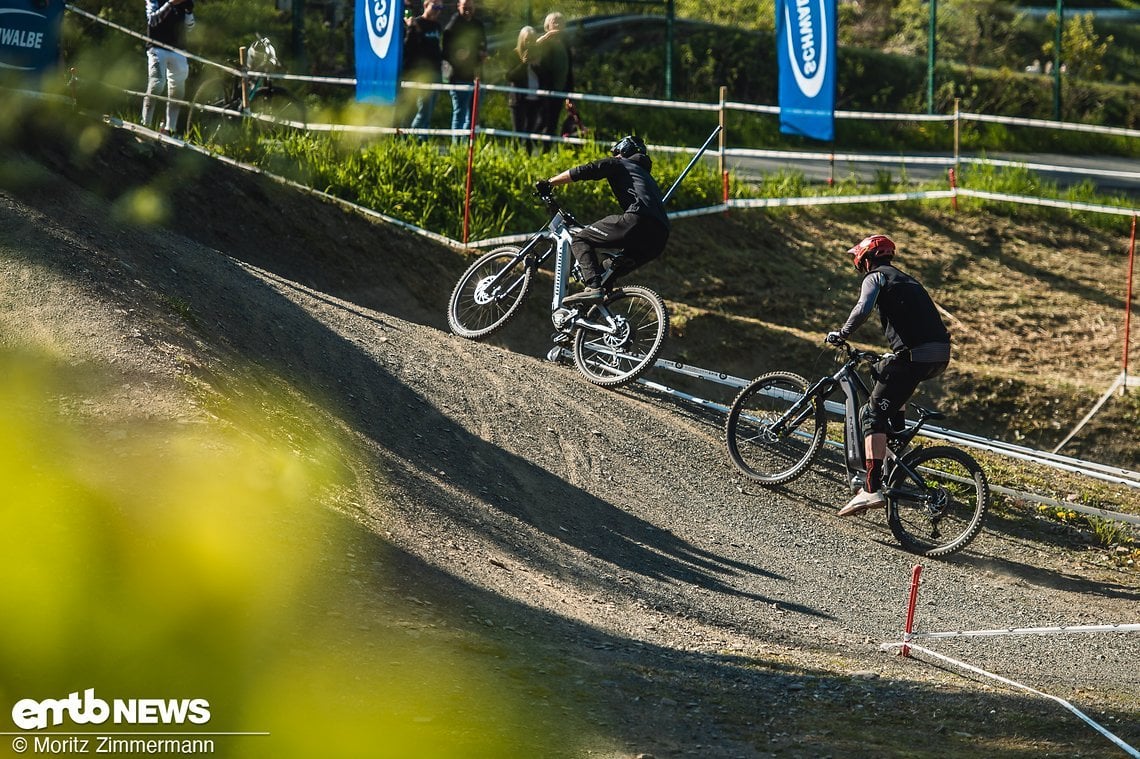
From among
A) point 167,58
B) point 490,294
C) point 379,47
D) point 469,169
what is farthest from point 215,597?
point 379,47

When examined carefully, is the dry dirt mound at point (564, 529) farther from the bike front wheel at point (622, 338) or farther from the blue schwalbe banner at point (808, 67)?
the blue schwalbe banner at point (808, 67)

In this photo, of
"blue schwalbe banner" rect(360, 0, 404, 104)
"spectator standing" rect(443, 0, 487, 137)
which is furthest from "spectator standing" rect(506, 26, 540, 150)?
"blue schwalbe banner" rect(360, 0, 404, 104)

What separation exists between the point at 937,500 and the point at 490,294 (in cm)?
446

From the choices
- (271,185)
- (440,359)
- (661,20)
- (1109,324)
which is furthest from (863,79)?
(440,359)

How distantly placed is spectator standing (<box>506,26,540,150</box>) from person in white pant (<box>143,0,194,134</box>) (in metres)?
4.43

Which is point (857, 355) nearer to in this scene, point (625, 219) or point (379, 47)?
point (625, 219)

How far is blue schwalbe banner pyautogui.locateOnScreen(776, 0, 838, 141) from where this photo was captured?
57.0ft

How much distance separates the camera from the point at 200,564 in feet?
22.3

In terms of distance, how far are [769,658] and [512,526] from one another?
2.16 m

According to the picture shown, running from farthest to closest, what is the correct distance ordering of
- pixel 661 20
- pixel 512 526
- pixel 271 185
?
pixel 661 20
pixel 271 185
pixel 512 526

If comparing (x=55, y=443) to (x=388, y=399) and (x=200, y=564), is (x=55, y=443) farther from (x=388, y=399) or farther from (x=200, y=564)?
(x=388, y=399)

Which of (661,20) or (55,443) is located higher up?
(661,20)

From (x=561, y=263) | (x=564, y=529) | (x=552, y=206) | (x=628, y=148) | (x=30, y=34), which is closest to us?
(x=564, y=529)

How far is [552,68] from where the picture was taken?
17.7 metres
